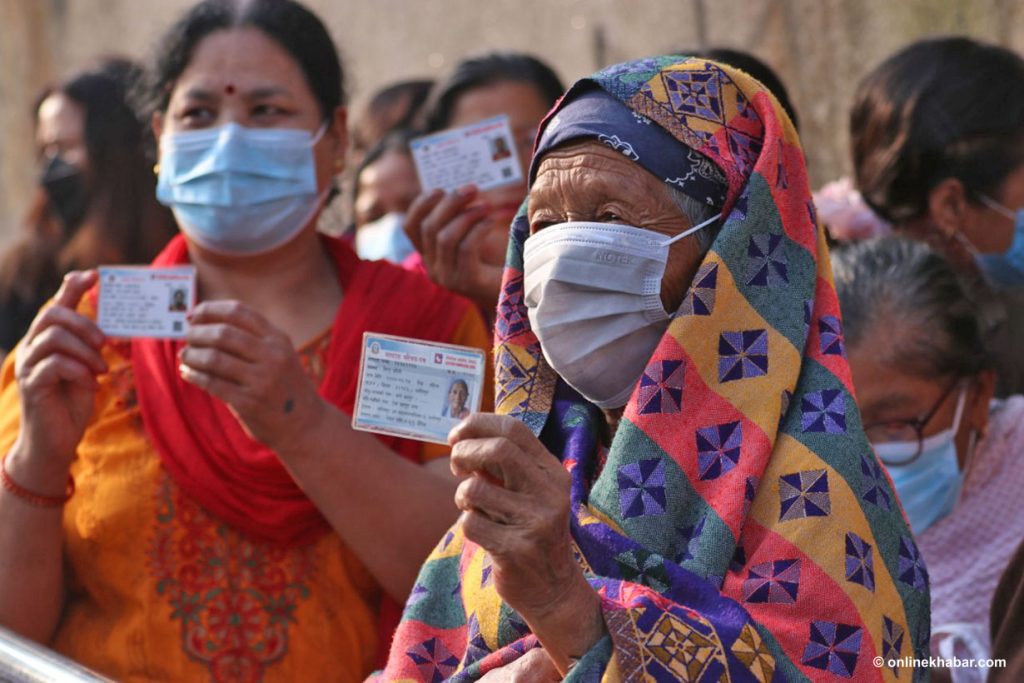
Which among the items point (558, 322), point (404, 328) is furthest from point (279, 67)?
point (558, 322)

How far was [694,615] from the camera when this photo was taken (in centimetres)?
174

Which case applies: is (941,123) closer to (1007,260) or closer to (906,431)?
(1007,260)

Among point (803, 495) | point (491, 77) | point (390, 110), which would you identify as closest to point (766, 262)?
point (803, 495)

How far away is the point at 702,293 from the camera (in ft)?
6.41

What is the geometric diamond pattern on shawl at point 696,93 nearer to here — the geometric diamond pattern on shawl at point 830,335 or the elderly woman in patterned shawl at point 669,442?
the elderly woman in patterned shawl at point 669,442

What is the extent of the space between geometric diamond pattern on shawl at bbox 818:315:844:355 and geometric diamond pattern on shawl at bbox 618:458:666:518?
321 mm

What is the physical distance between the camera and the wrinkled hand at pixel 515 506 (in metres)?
1.61

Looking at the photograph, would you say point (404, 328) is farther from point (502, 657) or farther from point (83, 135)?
point (83, 135)

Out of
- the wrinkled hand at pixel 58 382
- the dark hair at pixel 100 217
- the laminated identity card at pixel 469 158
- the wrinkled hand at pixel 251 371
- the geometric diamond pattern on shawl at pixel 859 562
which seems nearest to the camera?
the geometric diamond pattern on shawl at pixel 859 562

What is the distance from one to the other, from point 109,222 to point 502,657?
287 cm

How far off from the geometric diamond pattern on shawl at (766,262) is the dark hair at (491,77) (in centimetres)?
180

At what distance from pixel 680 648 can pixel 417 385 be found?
0.74 meters

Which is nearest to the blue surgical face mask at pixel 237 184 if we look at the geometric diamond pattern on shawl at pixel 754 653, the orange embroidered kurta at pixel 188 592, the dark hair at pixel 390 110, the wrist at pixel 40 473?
the orange embroidered kurta at pixel 188 592

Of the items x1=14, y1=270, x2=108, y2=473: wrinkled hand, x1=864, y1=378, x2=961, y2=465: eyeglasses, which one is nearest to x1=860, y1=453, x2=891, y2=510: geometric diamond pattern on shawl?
x1=864, y1=378, x2=961, y2=465: eyeglasses
